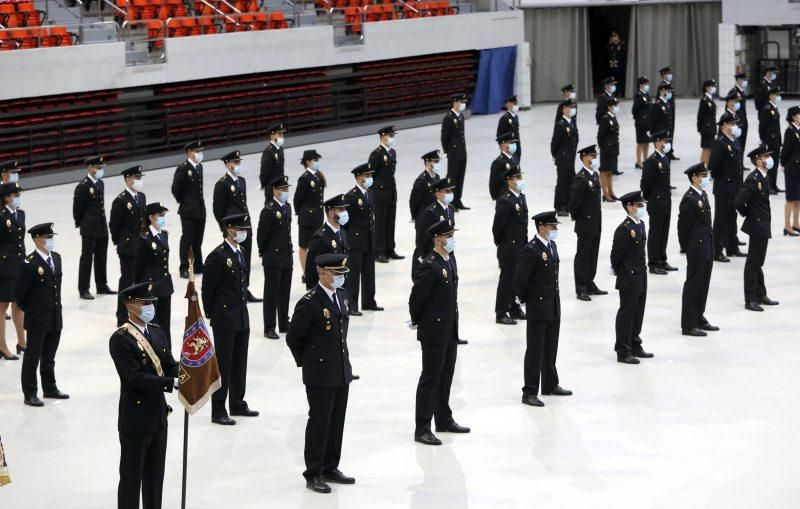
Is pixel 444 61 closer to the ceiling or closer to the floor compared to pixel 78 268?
closer to the ceiling

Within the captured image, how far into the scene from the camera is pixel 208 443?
33.4ft

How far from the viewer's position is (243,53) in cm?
2452

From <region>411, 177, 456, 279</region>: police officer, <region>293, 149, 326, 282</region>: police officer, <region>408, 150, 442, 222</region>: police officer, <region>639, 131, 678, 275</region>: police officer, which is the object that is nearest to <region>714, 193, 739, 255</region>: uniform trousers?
<region>639, 131, 678, 275</region>: police officer

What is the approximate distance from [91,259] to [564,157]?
23.2ft

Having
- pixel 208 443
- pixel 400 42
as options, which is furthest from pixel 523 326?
pixel 400 42

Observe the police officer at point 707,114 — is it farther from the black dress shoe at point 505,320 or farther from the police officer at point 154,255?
the police officer at point 154,255

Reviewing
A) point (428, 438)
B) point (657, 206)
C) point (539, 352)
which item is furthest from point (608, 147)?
point (428, 438)

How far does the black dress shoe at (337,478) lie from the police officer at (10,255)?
428cm

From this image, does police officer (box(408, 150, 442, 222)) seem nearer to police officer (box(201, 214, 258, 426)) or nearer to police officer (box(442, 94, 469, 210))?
Answer: police officer (box(442, 94, 469, 210))

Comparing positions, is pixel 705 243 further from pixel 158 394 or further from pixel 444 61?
pixel 444 61

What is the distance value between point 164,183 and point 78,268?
620 centimetres

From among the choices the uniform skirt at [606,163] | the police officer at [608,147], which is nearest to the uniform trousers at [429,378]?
the police officer at [608,147]

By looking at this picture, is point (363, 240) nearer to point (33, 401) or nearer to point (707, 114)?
point (33, 401)

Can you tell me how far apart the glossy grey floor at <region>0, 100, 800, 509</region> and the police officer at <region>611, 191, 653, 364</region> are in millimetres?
274
